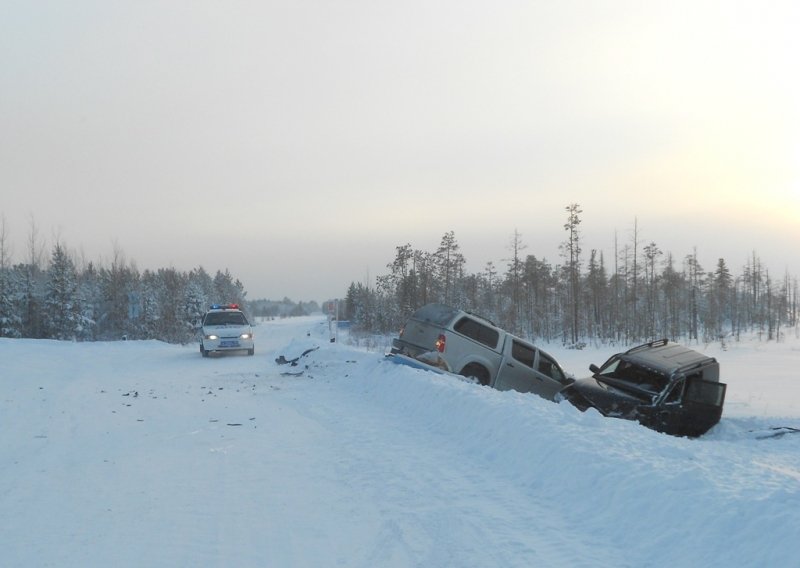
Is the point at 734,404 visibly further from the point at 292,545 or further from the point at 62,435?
the point at 62,435

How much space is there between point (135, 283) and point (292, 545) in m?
86.3

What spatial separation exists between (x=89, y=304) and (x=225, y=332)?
178ft

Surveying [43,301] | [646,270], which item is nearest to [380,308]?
[646,270]

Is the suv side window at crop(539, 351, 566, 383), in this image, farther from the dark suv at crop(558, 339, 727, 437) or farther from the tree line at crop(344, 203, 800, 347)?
the tree line at crop(344, 203, 800, 347)

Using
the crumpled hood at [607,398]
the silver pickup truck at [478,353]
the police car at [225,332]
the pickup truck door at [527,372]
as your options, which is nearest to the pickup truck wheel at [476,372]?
the silver pickup truck at [478,353]

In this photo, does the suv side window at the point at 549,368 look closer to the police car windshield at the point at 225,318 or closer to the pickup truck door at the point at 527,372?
the pickup truck door at the point at 527,372

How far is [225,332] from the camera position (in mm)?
22969

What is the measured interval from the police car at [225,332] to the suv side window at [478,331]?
1346 cm

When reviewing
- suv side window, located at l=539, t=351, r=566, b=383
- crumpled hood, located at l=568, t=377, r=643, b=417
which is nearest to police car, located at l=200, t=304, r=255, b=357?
suv side window, located at l=539, t=351, r=566, b=383

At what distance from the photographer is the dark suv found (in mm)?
9250

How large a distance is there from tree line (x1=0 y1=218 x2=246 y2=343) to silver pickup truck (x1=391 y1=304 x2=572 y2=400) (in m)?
40.2

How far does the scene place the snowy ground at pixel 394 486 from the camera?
4.23 metres

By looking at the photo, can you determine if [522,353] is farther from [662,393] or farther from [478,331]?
[662,393]

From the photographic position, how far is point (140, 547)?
14.5 ft
